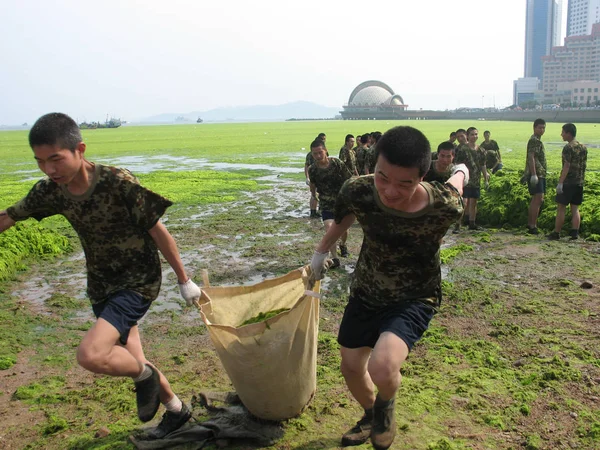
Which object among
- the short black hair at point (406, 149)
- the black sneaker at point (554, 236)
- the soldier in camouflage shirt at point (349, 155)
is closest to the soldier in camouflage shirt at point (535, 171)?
the black sneaker at point (554, 236)

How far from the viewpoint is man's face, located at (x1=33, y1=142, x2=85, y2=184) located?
2822 mm

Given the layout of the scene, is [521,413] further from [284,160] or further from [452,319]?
[284,160]

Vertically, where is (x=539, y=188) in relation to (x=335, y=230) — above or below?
below

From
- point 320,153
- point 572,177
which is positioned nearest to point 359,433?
point 320,153

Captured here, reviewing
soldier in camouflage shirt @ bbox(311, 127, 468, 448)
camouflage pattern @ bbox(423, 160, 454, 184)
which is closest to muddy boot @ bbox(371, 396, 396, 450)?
soldier in camouflage shirt @ bbox(311, 127, 468, 448)

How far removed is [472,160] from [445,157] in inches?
140

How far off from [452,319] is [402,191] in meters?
3.10

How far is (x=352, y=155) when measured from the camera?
35.5ft

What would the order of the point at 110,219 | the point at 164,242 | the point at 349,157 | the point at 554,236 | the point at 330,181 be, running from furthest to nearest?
Result: the point at 349,157 < the point at 554,236 < the point at 330,181 < the point at 164,242 < the point at 110,219

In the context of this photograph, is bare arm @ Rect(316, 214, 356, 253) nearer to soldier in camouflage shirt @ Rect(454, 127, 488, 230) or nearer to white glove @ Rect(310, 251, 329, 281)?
white glove @ Rect(310, 251, 329, 281)

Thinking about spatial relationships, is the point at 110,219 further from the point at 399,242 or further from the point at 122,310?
the point at 399,242

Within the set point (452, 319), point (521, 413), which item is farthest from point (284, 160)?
point (521, 413)

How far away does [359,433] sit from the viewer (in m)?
3.26

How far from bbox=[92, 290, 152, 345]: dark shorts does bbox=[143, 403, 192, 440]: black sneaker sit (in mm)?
587
